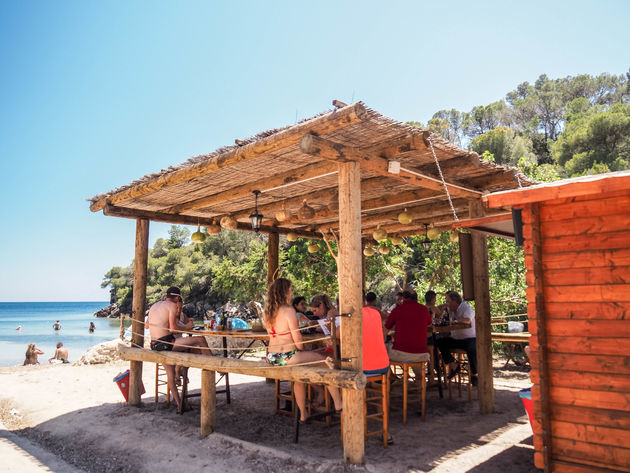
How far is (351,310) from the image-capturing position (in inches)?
157

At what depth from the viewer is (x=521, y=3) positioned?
63.6 feet

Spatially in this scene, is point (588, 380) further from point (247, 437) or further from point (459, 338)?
point (459, 338)

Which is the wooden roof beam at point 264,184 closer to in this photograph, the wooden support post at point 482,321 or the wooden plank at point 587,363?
the wooden support post at point 482,321

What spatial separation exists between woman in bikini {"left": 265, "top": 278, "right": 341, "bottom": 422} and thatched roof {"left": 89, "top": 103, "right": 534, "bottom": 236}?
4.53 feet

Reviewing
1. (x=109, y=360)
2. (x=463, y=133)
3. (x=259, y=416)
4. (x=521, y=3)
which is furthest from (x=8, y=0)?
(x=463, y=133)

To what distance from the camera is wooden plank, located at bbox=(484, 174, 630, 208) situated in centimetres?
286

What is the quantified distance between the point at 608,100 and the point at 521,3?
2957cm

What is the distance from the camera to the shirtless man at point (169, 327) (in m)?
5.96

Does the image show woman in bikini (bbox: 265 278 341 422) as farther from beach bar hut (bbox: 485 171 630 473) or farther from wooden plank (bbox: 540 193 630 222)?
wooden plank (bbox: 540 193 630 222)

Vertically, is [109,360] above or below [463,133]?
below

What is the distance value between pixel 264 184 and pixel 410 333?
8.46 feet

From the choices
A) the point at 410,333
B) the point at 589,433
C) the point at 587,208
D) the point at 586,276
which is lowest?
the point at 589,433

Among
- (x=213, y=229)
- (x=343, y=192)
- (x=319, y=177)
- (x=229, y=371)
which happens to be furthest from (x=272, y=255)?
(x=343, y=192)

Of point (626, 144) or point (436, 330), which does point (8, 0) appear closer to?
point (436, 330)
